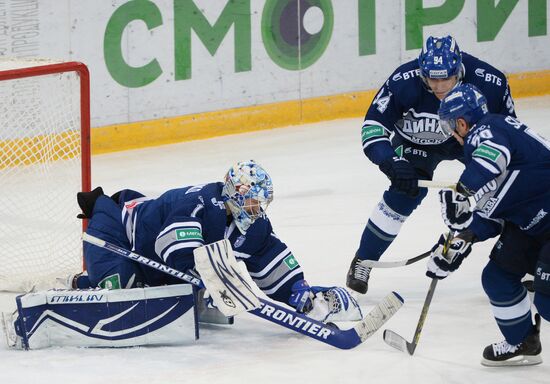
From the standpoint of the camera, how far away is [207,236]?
4438 millimetres

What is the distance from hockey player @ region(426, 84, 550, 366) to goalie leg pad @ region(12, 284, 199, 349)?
898mm

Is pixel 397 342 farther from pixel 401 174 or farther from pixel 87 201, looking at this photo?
pixel 87 201

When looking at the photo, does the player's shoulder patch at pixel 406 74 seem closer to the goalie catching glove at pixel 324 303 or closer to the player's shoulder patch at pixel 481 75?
the player's shoulder patch at pixel 481 75

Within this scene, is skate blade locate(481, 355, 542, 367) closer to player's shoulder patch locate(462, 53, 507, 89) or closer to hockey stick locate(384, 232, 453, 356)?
hockey stick locate(384, 232, 453, 356)

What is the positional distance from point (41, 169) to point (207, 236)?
5.71ft

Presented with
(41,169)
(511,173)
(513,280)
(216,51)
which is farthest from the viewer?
(216,51)

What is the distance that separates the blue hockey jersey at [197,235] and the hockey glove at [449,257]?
0.65 metres

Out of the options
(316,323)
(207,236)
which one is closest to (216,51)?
(207,236)

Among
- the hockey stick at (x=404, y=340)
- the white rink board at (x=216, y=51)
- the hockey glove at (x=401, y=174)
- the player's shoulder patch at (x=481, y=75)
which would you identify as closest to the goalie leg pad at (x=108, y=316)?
the hockey stick at (x=404, y=340)

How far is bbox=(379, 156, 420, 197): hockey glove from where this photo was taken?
4.80m

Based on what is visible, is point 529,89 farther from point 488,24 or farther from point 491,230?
point 491,230

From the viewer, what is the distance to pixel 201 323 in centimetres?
466

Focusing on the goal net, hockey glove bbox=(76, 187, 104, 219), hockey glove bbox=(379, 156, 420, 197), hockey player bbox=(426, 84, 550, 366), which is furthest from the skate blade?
the goal net

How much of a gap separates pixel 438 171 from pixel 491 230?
3163mm
